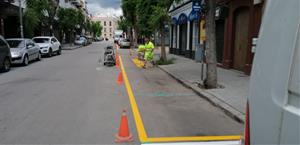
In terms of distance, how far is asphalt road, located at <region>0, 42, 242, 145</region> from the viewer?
5.63 metres

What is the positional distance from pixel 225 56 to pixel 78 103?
992 centimetres

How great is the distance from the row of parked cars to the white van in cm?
1482

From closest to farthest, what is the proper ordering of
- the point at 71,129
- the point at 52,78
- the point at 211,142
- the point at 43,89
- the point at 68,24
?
1. the point at 211,142
2. the point at 71,129
3. the point at 43,89
4. the point at 52,78
5. the point at 68,24

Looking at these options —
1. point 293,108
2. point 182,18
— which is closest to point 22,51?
point 182,18

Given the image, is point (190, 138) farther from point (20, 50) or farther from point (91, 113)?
point (20, 50)

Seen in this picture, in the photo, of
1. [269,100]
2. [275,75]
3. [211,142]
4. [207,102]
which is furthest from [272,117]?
[207,102]

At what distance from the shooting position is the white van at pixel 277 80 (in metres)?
1.78

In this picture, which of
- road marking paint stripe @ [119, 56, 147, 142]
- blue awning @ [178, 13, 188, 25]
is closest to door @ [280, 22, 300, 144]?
road marking paint stripe @ [119, 56, 147, 142]

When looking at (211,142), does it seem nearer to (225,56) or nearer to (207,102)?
(207,102)

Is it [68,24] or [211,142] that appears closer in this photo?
[211,142]

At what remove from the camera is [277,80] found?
1910 millimetres

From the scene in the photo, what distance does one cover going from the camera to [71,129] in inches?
232

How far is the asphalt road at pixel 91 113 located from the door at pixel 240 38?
471cm

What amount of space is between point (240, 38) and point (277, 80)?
13373 mm
